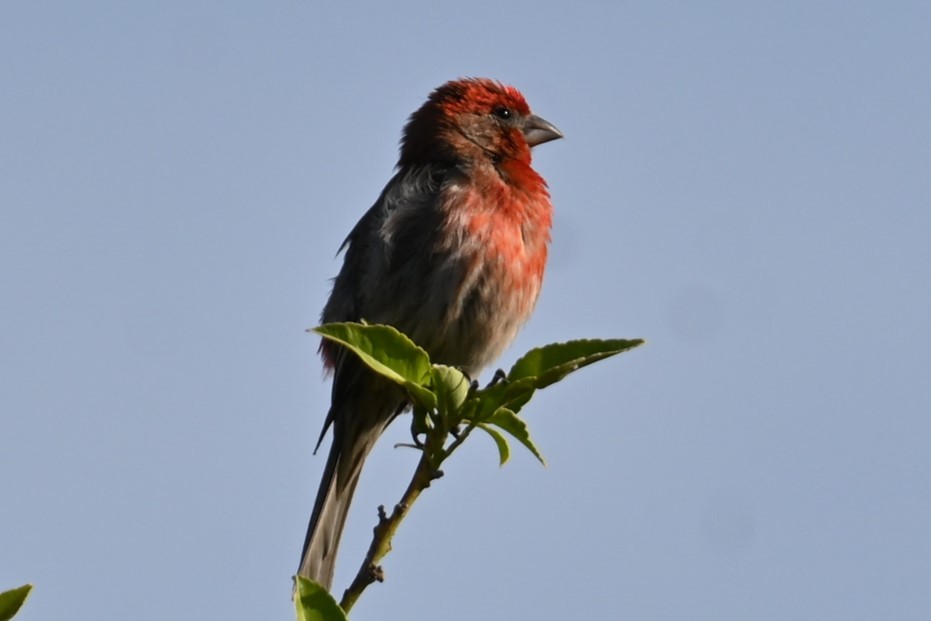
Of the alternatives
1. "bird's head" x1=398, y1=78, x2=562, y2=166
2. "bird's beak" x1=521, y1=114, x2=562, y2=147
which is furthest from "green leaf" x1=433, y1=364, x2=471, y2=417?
"bird's beak" x1=521, y1=114, x2=562, y2=147

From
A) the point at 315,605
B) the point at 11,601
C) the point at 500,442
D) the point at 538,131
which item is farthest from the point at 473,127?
the point at 11,601

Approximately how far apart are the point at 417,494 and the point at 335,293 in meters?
4.50

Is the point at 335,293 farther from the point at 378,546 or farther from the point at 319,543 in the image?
the point at 378,546

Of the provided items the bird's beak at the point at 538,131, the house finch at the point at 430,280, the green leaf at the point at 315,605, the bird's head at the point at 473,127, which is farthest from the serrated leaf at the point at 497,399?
the bird's beak at the point at 538,131

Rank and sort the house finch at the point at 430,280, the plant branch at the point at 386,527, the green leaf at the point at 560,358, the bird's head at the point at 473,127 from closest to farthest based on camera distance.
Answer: the plant branch at the point at 386,527 → the green leaf at the point at 560,358 → the house finch at the point at 430,280 → the bird's head at the point at 473,127

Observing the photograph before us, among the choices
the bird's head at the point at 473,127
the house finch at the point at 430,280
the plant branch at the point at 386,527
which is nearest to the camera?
the plant branch at the point at 386,527

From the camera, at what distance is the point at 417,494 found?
3.09 m

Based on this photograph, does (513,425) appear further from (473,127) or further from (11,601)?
(473,127)

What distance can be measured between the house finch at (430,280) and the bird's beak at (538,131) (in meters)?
0.53

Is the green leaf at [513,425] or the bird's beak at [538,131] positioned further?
the bird's beak at [538,131]

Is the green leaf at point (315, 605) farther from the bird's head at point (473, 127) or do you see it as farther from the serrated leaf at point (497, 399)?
the bird's head at point (473, 127)

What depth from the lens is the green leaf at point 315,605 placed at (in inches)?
98.3

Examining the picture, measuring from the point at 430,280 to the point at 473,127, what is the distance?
1.59 m

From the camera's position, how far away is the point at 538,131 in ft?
27.2
